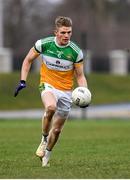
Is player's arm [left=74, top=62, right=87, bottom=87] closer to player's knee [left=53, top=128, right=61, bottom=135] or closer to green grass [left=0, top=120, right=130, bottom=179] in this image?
player's knee [left=53, top=128, right=61, bottom=135]

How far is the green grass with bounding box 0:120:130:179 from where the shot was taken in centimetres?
1192

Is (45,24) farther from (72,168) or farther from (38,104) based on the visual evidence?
(72,168)

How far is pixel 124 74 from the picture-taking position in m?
61.0

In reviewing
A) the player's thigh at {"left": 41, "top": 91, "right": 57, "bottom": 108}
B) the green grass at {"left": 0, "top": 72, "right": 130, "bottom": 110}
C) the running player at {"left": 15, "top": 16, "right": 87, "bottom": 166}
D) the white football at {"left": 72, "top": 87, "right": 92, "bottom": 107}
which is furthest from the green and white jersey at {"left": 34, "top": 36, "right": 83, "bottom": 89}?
the green grass at {"left": 0, "top": 72, "right": 130, "bottom": 110}

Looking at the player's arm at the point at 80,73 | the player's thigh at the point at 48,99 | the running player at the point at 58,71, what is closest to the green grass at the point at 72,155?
the running player at the point at 58,71

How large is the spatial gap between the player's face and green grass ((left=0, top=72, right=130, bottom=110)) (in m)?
33.5

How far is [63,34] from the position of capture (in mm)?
12914

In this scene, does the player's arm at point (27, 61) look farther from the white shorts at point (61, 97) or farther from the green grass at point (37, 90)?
the green grass at point (37, 90)

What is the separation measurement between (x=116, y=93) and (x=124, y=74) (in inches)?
291

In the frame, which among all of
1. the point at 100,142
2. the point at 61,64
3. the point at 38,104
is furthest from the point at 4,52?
the point at 61,64

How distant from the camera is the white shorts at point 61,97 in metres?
13.1

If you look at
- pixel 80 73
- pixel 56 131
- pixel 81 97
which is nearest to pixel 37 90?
pixel 56 131

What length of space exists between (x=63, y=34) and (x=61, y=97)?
98 cm

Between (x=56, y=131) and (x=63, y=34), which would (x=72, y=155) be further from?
(x=63, y=34)
